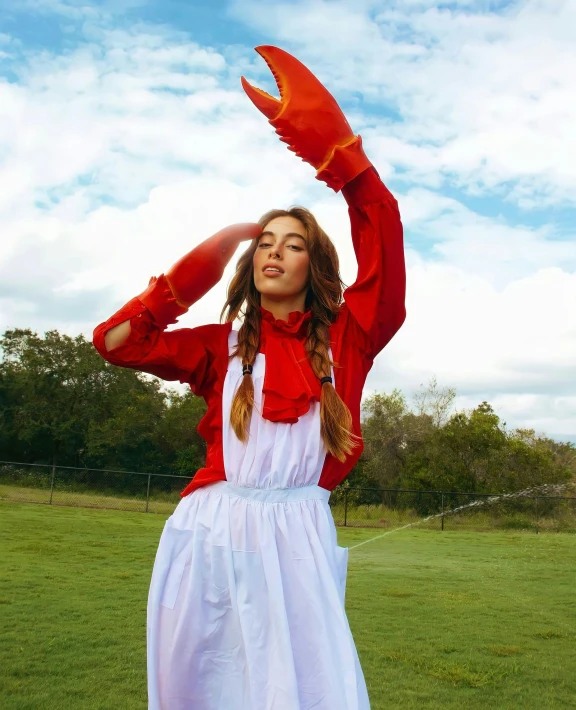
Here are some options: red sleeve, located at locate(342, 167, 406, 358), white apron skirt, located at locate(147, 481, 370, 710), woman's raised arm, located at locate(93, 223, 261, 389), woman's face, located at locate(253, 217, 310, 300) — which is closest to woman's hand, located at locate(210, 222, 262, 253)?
woman's raised arm, located at locate(93, 223, 261, 389)

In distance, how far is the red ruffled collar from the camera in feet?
6.72

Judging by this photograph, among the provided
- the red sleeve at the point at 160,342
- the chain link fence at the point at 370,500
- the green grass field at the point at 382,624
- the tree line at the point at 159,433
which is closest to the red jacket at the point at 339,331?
the red sleeve at the point at 160,342

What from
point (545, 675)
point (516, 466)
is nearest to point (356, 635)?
point (545, 675)

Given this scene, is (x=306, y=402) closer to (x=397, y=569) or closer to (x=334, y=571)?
(x=334, y=571)

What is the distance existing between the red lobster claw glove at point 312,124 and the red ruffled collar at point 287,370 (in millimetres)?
449

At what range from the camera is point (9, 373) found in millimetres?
27250

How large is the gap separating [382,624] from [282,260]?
4.13m

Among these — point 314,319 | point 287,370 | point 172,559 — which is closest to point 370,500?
point 314,319

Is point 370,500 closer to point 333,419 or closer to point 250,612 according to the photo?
point 333,419

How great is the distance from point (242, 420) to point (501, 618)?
490cm

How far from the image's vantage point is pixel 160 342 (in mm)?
2139

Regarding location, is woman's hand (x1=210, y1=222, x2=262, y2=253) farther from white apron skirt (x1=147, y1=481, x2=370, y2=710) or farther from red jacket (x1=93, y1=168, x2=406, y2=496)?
white apron skirt (x1=147, y1=481, x2=370, y2=710)

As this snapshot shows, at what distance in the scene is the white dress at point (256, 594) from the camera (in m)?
1.84

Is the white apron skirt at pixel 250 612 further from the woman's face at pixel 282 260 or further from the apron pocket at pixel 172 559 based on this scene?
the woman's face at pixel 282 260
